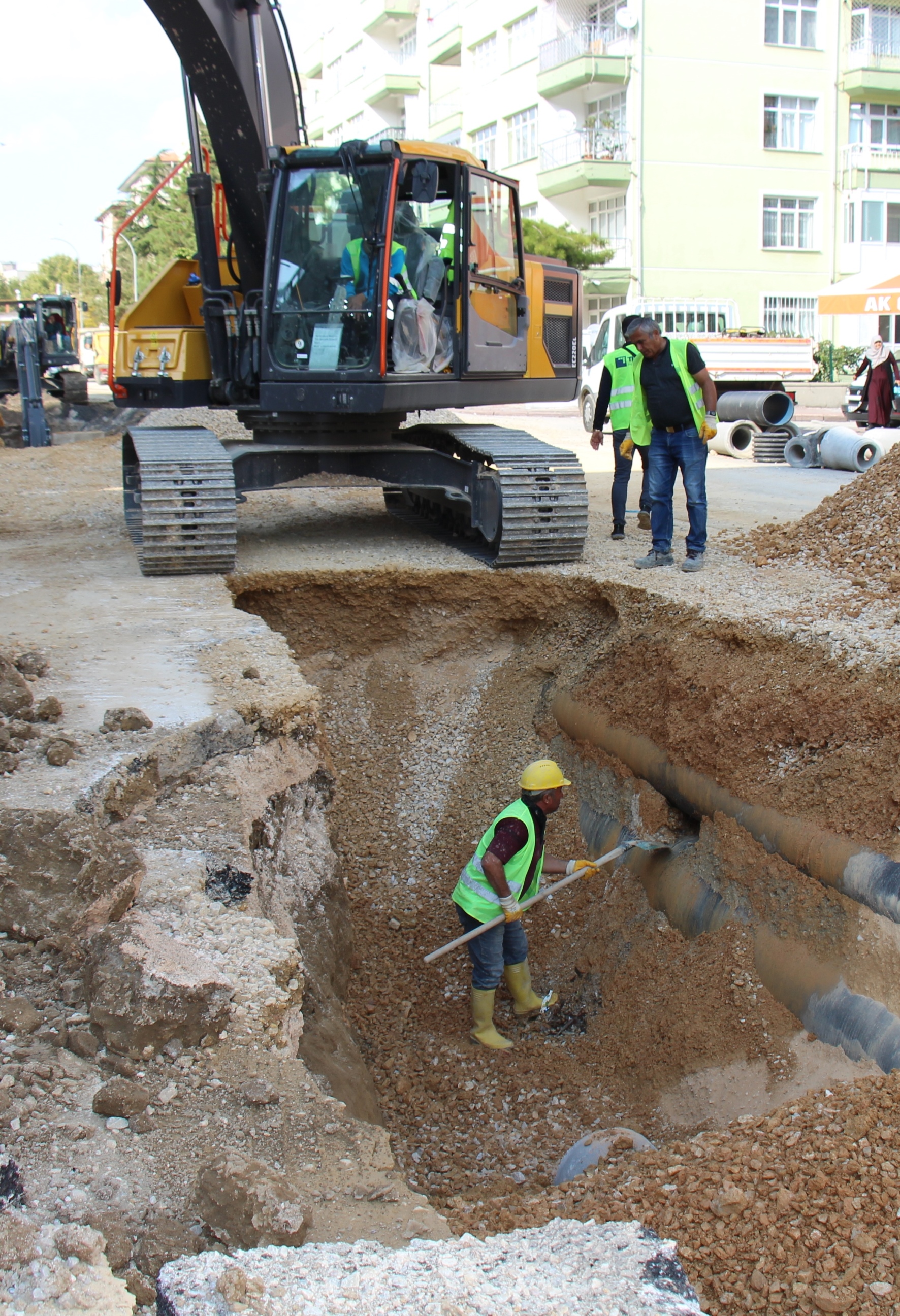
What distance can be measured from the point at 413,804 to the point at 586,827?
1102 mm

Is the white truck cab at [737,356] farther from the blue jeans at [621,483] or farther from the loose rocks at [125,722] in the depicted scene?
the loose rocks at [125,722]

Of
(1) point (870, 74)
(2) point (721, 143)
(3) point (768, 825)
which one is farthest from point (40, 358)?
(1) point (870, 74)

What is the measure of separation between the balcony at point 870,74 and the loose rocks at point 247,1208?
36720mm

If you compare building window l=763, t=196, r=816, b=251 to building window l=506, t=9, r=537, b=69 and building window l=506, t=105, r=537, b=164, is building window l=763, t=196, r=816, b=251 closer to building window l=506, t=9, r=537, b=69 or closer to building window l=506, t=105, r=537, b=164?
building window l=506, t=105, r=537, b=164

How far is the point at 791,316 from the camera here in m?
32.7

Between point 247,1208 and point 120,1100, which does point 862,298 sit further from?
point 247,1208

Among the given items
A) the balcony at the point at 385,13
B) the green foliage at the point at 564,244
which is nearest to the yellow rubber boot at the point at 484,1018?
the green foliage at the point at 564,244

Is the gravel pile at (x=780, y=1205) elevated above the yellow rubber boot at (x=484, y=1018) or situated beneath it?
elevated above

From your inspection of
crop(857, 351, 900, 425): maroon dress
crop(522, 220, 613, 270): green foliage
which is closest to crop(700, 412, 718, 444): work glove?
crop(857, 351, 900, 425): maroon dress

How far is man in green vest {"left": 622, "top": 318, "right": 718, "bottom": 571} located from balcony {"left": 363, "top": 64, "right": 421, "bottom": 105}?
42150 millimetres

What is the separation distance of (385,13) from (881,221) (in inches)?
941

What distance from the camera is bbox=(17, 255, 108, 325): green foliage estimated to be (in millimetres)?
63719

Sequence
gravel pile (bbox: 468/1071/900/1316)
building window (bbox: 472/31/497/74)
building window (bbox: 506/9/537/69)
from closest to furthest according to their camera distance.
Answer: gravel pile (bbox: 468/1071/900/1316)
building window (bbox: 506/9/537/69)
building window (bbox: 472/31/497/74)

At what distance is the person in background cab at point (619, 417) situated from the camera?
7.90 meters
